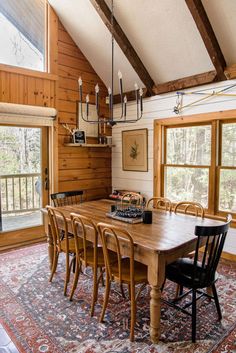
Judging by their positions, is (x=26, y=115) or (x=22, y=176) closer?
(x=26, y=115)

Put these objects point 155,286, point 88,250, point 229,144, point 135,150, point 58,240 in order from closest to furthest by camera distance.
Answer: point 155,286 < point 88,250 < point 58,240 < point 229,144 < point 135,150

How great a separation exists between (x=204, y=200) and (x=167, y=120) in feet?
4.73

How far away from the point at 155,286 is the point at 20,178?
3.17m

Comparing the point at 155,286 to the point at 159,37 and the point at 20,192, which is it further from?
the point at 159,37

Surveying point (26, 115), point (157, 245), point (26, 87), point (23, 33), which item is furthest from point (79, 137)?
point (157, 245)

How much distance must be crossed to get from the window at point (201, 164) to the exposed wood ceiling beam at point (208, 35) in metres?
0.76

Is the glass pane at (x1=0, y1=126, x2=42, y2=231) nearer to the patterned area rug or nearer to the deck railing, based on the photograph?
the deck railing

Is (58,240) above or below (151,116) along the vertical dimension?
below

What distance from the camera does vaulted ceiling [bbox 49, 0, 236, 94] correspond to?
3.37 m

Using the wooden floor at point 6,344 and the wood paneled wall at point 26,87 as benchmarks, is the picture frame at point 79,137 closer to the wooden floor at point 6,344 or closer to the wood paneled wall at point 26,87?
the wood paneled wall at point 26,87

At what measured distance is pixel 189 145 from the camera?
442cm

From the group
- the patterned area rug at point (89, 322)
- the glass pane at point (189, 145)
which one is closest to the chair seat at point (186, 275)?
the patterned area rug at point (89, 322)

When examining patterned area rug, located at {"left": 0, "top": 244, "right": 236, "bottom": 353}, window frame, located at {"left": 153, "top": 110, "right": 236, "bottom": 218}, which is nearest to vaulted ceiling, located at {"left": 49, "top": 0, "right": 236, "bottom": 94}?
window frame, located at {"left": 153, "top": 110, "right": 236, "bottom": 218}

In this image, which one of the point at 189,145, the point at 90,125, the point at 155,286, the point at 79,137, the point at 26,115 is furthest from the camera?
the point at 90,125
